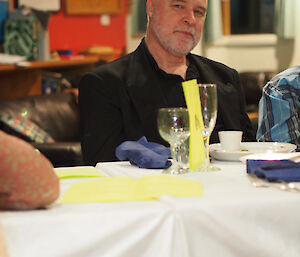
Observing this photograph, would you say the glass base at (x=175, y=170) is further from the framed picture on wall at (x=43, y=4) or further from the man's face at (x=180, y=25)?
the framed picture on wall at (x=43, y=4)

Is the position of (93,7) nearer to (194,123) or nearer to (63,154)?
(63,154)

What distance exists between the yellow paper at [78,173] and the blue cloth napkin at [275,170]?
1.24 ft

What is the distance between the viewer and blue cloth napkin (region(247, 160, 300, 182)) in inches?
55.3

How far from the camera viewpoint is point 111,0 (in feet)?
20.5

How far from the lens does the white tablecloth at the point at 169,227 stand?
1.15 metres

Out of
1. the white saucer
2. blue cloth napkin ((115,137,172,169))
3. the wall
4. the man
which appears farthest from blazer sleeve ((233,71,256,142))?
the wall

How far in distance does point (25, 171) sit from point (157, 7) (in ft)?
5.11

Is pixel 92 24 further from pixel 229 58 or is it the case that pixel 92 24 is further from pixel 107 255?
pixel 107 255

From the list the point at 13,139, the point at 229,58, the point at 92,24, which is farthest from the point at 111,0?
the point at 13,139

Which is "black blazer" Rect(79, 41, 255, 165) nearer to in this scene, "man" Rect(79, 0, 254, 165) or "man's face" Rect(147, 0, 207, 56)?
"man" Rect(79, 0, 254, 165)

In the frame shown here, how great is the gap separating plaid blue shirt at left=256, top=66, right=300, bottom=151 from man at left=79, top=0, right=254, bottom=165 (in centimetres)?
22

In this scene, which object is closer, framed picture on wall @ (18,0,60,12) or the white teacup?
the white teacup

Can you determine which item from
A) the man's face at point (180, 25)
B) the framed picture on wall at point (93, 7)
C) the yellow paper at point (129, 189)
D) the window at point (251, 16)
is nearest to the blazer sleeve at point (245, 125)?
the man's face at point (180, 25)

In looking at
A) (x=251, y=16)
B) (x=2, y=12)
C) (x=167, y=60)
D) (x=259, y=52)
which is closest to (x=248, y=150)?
(x=167, y=60)
